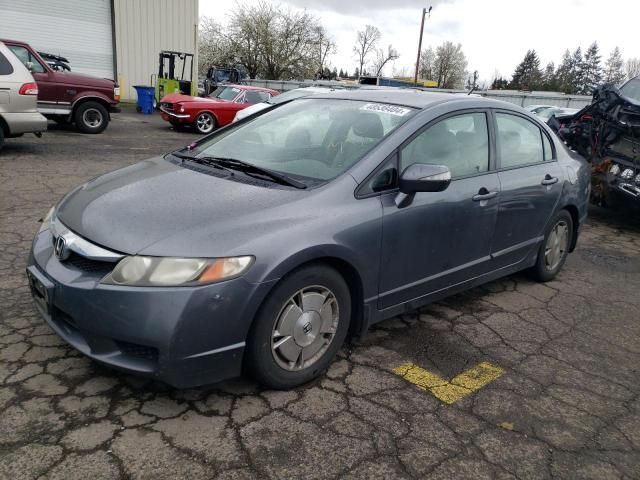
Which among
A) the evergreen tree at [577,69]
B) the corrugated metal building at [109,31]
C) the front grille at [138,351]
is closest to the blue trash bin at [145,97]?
the corrugated metal building at [109,31]

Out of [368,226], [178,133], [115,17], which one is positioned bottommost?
[178,133]

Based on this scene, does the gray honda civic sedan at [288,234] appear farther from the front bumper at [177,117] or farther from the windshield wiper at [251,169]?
the front bumper at [177,117]

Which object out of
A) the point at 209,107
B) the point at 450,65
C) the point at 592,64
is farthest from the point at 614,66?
the point at 209,107

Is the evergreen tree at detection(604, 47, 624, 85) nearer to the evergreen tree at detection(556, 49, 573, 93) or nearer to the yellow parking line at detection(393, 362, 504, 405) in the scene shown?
the evergreen tree at detection(556, 49, 573, 93)

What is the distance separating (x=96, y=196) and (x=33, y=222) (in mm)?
2810

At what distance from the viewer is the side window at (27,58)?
33.7 ft

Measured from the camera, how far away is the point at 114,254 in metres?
2.37

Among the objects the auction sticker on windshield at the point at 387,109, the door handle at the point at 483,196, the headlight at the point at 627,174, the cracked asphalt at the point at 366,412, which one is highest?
the auction sticker on windshield at the point at 387,109

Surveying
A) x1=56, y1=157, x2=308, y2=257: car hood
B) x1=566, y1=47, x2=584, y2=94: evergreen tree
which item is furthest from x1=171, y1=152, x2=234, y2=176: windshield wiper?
x1=566, y1=47, x2=584, y2=94: evergreen tree

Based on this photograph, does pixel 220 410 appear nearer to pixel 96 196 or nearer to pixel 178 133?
pixel 96 196

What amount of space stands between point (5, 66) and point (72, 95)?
11.8 ft

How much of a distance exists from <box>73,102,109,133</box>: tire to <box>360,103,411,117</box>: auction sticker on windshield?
1014cm

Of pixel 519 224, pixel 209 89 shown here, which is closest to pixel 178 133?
pixel 209 89

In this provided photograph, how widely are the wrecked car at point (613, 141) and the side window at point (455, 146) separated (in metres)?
4.06
